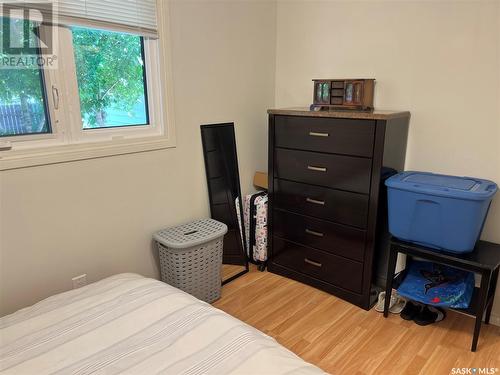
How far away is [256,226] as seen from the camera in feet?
9.21


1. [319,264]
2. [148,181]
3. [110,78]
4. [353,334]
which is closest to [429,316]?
[353,334]

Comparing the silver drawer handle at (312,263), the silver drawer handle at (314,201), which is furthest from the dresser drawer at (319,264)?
the silver drawer handle at (314,201)

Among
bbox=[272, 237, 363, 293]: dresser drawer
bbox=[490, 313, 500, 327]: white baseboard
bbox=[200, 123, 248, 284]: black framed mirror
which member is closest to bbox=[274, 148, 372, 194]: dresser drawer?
bbox=[200, 123, 248, 284]: black framed mirror

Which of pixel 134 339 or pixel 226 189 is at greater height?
pixel 226 189

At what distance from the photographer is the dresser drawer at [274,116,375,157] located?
2113 millimetres

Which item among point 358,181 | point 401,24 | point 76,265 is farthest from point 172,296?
point 401,24

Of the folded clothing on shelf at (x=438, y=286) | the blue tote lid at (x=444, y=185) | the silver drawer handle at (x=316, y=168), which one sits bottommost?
the folded clothing on shelf at (x=438, y=286)

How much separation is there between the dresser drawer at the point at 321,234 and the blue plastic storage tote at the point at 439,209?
254 mm

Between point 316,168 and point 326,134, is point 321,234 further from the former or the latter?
point 326,134

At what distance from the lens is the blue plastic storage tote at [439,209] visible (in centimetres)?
183

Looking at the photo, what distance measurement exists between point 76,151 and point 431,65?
211 centimetres

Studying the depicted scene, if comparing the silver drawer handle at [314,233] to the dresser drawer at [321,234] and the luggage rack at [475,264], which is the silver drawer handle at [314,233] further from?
the luggage rack at [475,264]

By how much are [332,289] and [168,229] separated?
1187mm

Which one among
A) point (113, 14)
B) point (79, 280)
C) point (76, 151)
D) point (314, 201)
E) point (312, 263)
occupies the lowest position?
point (312, 263)
